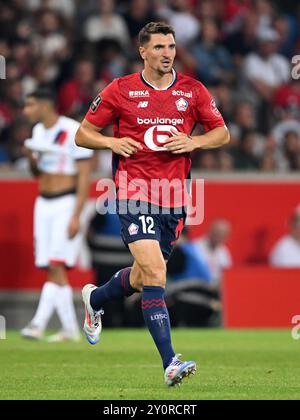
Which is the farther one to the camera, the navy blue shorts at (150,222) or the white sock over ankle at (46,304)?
the white sock over ankle at (46,304)

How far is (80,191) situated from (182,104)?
456 centimetres

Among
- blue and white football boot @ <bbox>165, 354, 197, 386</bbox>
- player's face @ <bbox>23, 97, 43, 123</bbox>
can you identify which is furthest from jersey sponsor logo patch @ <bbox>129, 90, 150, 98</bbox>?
player's face @ <bbox>23, 97, 43, 123</bbox>

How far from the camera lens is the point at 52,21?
19.0 metres

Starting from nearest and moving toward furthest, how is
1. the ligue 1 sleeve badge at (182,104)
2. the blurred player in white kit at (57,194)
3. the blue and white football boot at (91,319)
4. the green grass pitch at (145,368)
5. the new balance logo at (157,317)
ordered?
1. the green grass pitch at (145,368)
2. the new balance logo at (157,317)
3. the ligue 1 sleeve badge at (182,104)
4. the blue and white football boot at (91,319)
5. the blurred player in white kit at (57,194)

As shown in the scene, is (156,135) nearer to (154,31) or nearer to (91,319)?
(154,31)

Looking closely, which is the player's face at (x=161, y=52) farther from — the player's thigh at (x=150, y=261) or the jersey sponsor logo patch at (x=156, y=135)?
the player's thigh at (x=150, y=261)

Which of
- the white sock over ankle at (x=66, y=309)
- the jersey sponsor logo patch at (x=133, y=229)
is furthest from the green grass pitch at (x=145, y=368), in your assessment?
the jersey sponsor logo patch at (x=133, y=229)

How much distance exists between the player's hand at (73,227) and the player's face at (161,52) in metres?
4.83

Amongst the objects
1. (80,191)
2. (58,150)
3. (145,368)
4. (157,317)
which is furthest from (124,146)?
(58,150)

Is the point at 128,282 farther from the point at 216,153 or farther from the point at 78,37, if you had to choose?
the point at 78,37

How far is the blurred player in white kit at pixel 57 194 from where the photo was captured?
A: 1380cm

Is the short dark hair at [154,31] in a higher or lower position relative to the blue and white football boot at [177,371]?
higher

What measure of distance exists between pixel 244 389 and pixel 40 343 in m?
5.02

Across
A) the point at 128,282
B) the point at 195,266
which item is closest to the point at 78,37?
the point at 195,266
